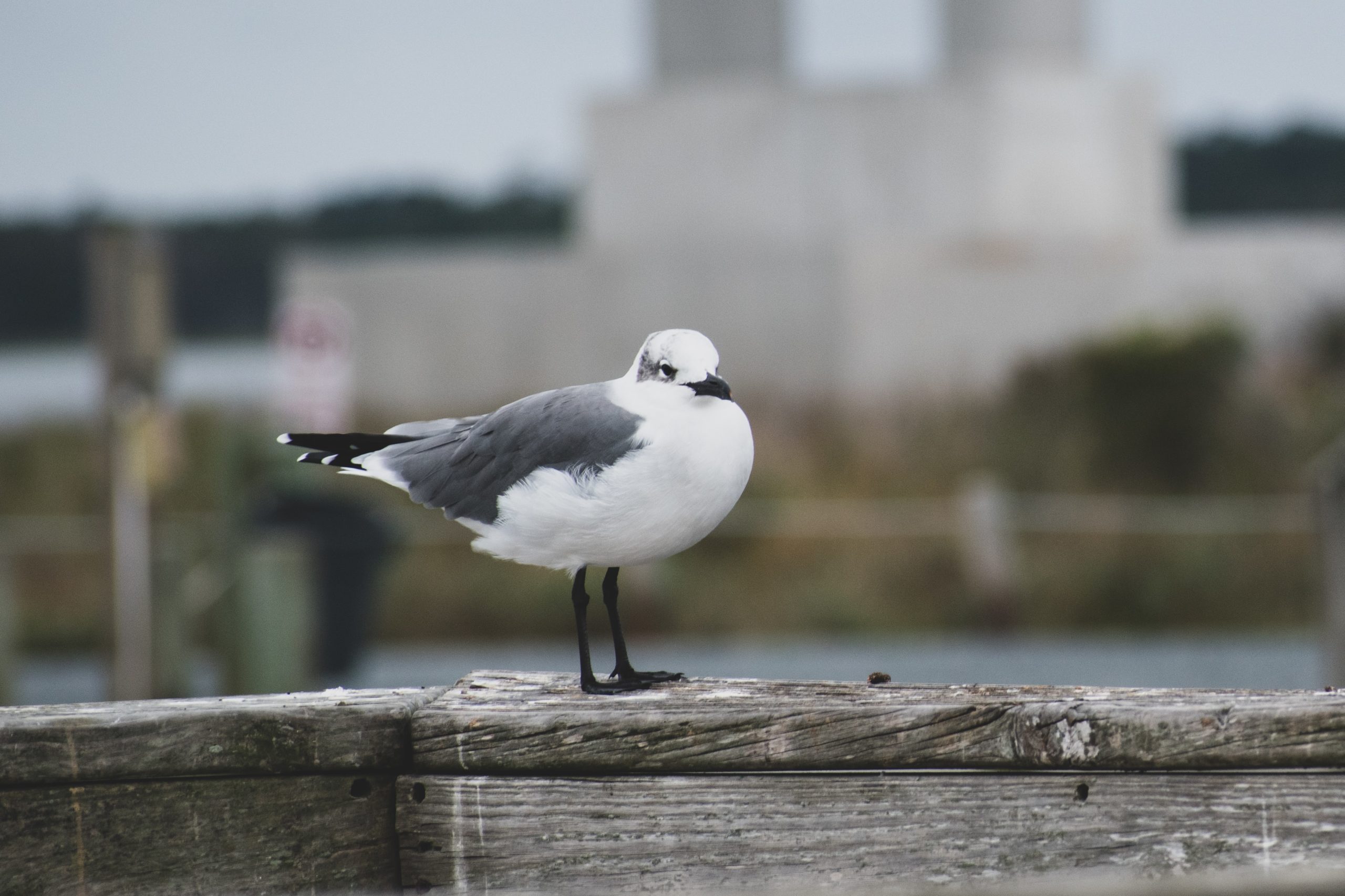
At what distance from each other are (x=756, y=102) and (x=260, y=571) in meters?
15.2

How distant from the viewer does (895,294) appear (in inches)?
813

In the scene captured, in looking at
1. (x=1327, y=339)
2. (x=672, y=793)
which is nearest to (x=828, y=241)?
(x=1327, y=339)

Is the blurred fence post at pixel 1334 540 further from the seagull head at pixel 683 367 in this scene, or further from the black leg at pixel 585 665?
the seagull head at pixel 683 367

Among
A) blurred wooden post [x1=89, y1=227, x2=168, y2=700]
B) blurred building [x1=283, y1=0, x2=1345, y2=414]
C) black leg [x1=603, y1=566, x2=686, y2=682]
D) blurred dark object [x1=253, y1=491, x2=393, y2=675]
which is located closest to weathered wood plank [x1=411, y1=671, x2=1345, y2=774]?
black leg [x1=603, y1=566, x2=686, y2=682]

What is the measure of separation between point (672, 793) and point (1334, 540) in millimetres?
4181

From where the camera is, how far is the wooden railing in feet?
6.37

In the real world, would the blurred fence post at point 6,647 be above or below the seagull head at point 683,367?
below

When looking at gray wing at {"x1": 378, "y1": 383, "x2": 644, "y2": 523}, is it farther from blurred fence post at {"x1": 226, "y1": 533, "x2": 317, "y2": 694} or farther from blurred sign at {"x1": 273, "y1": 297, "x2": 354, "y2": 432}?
blurred sign at {"x1": 273, "y1": 297, "x2": 354, "y2": 432}

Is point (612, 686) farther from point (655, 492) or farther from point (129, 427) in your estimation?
point (129, 427)

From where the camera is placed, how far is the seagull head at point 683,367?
7.73ft

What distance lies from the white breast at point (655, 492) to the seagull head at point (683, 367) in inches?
1.2

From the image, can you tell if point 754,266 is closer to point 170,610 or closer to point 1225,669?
point 1225,669

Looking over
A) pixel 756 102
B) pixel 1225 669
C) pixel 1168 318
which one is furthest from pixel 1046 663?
pixel 756 102

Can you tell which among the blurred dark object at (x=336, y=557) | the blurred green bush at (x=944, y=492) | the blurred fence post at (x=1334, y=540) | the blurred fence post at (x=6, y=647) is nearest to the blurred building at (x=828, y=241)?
the blurred green bush at (x=944, y=492)
